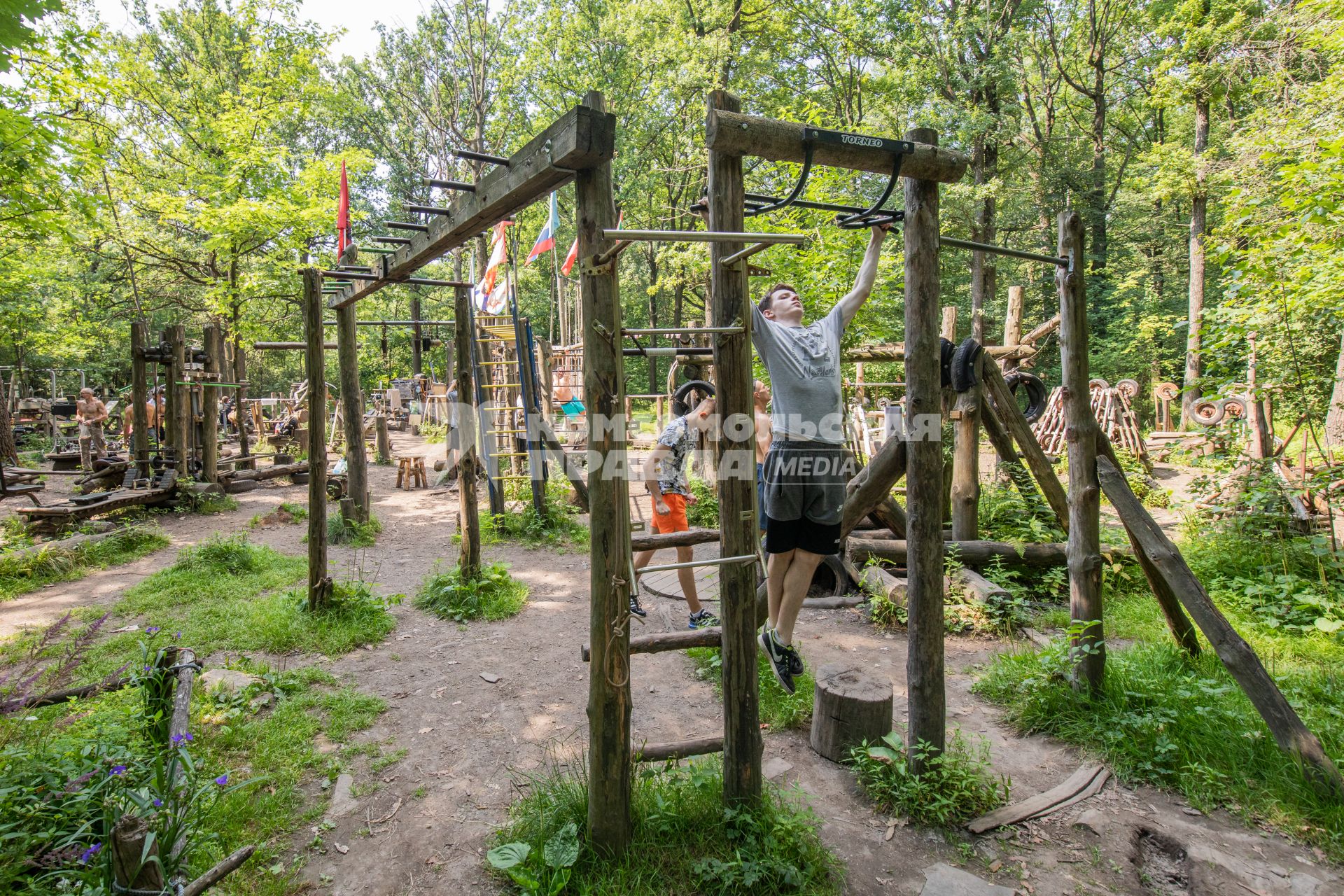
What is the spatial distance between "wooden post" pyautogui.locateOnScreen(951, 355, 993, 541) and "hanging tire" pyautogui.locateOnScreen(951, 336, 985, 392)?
2.46 metres

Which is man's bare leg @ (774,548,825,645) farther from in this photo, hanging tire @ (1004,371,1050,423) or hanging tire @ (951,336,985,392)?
hanging tire @ (1004,371,1050,423)

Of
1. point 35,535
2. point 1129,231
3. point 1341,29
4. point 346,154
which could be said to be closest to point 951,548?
point 1341,29

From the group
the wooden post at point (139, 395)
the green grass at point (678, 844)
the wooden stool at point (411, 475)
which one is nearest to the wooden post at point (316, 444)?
the green grass at point (678, 844)

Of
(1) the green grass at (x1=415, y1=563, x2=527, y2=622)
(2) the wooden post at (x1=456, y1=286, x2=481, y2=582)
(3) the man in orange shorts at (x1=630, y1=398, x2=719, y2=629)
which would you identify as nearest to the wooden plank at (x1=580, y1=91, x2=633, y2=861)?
(3) the man in orange shorts at (x1=630, y1=398, x2=719, y2=629)

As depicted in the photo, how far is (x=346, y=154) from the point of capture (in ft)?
46.3

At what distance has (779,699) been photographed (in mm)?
4105

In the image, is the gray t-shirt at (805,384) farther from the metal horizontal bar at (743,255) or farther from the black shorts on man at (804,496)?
the metal horizontal bar at (743,255)

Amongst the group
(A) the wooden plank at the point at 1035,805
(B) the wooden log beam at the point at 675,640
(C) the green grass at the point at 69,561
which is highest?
(B) the wooden log beam at the point at 675,640

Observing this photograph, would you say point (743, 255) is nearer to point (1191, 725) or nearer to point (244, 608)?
point (1191, 725)

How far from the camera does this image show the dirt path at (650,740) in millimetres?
2697

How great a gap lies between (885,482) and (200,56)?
26.1 m

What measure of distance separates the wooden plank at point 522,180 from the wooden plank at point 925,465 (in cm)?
156

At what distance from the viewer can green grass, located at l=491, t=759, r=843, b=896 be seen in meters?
2.54

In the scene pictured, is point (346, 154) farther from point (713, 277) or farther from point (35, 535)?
point (713, 277)
